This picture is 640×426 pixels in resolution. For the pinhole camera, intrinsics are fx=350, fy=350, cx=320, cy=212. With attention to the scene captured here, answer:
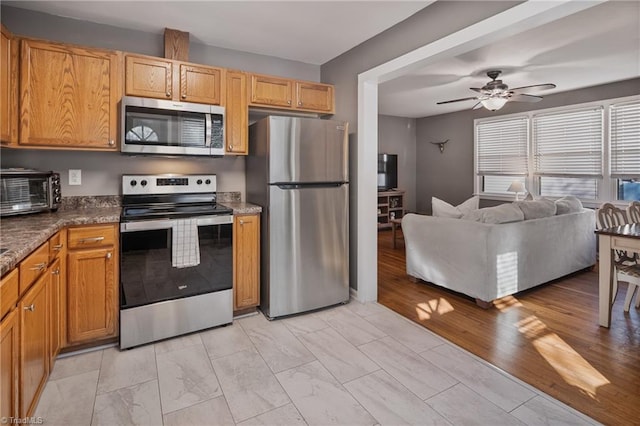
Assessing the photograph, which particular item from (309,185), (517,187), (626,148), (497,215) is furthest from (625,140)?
(309,185)

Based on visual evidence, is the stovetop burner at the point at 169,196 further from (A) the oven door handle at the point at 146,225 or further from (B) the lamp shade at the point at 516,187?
(B) the lamp shade at the point at 516,187

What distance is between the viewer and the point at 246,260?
9.46ft

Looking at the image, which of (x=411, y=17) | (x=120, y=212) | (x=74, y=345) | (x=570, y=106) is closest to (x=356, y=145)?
(x=411, y=17)

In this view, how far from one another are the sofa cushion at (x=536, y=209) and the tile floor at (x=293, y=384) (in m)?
1.82

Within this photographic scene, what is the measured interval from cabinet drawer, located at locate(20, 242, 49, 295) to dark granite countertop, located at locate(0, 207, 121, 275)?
0.04 meters

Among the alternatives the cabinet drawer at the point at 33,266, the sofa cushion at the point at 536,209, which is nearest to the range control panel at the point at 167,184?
the cabinet drawer at the point at 33,266

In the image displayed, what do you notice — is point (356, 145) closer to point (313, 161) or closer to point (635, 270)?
point (313, 161)

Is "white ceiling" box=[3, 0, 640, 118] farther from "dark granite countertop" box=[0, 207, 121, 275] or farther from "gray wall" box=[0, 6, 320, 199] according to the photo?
"dark granite countertop" box=[0, 207, 121, 275]

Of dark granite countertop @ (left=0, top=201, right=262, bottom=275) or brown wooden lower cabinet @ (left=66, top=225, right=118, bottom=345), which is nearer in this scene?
dark granite countertop @ (left=0, top=201, right=262, bottom=275)

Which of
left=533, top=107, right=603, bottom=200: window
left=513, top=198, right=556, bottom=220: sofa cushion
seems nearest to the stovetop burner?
left=513, top=198, right=556, bottom=220: sofa cushion

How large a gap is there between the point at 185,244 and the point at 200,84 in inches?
51.2

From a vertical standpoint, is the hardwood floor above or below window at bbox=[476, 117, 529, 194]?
below

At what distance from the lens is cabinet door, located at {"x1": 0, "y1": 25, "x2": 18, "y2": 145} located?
211 centimetres

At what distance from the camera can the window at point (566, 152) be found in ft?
15.8
